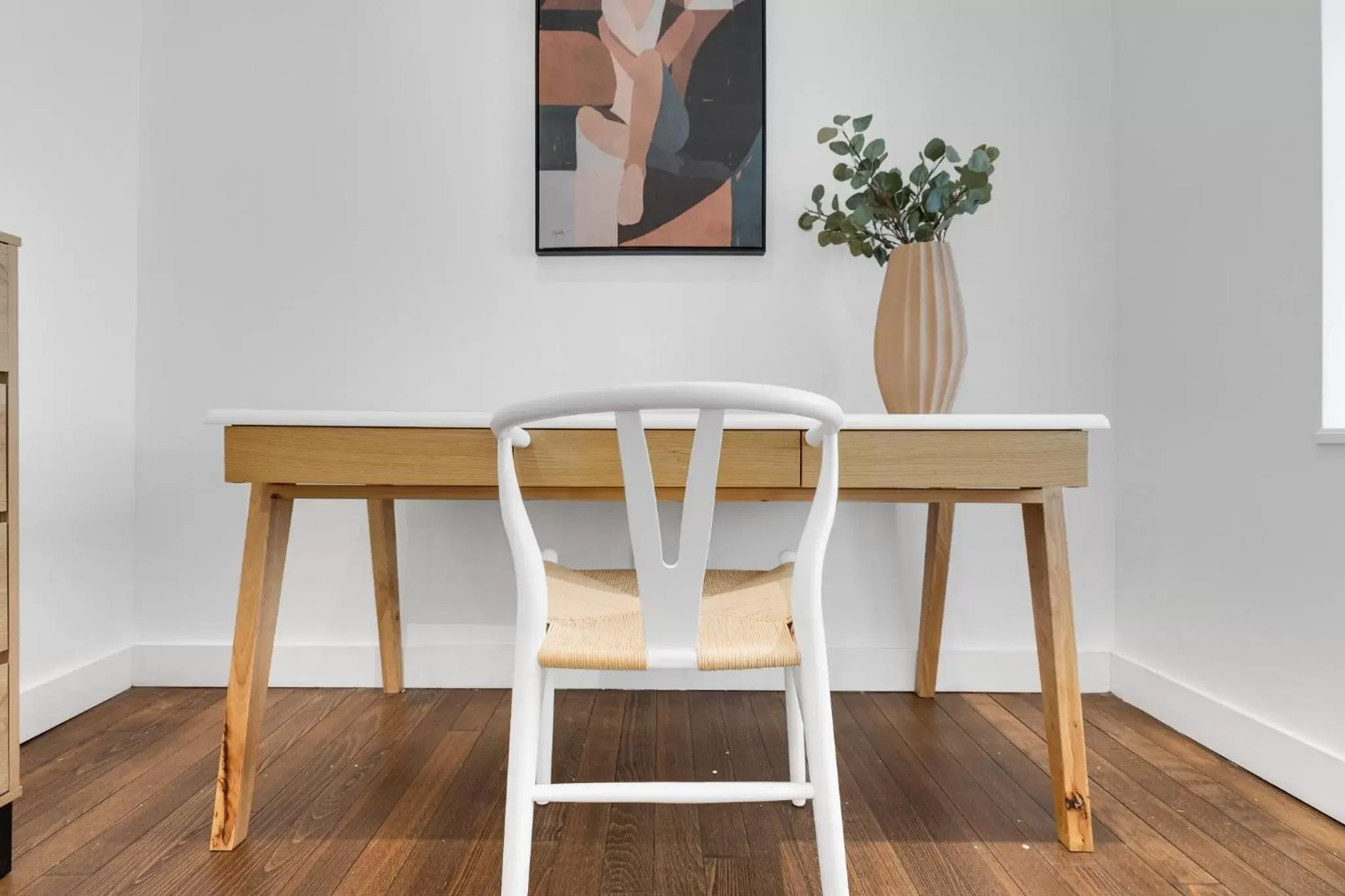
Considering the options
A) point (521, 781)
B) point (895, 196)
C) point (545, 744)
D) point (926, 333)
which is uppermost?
point (895, 196)

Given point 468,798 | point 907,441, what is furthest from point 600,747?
point 907,441

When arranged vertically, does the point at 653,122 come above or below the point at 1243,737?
above

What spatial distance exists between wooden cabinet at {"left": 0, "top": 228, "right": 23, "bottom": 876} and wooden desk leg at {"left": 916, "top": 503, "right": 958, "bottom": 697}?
1.69 metres

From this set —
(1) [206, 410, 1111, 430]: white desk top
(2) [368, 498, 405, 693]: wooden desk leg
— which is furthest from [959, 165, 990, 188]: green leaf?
(2) [368, 498, 405, 693]: wooden desk leg

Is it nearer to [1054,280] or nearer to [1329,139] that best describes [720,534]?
[1054,280]

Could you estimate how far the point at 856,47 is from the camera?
77.7 inches

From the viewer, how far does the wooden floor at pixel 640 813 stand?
1097 mm

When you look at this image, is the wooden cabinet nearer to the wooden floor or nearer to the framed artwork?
the wooden floor

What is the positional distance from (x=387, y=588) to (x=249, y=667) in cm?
64

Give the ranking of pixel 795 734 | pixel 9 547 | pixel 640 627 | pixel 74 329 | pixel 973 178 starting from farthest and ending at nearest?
pixel 74 329, pixel 973 178, pixel 795 734, pixel 9 547, pixel 640 627

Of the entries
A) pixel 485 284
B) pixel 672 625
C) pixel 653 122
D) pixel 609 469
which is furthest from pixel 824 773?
pixel 653 122

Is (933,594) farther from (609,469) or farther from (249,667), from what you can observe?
(249,667)

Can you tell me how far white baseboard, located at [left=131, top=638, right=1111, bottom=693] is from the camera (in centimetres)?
194

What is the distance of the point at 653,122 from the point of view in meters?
1.94
